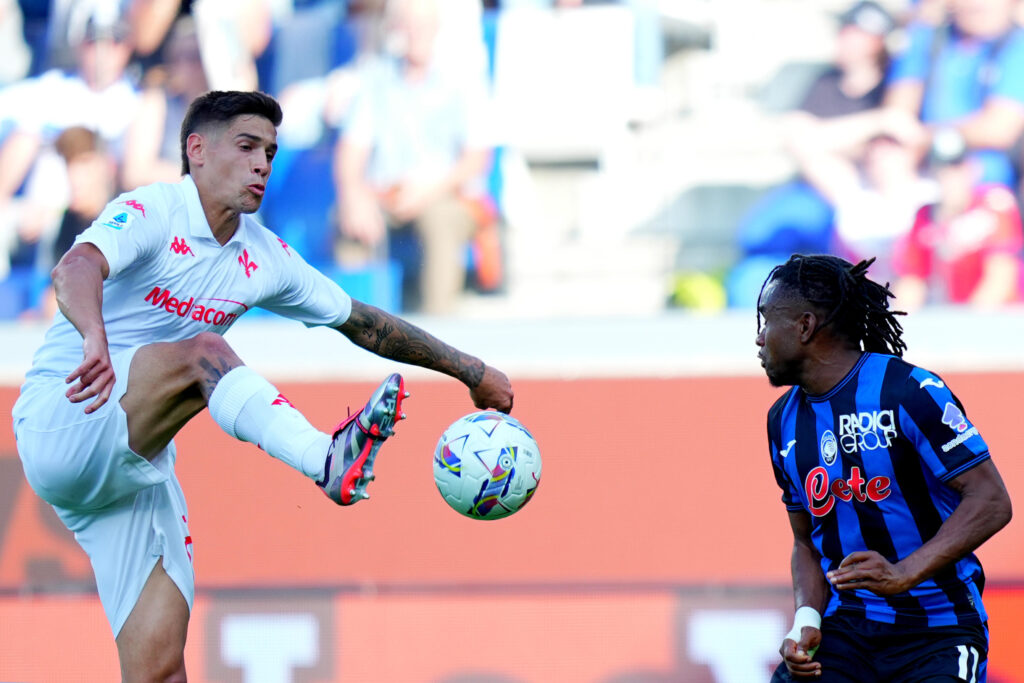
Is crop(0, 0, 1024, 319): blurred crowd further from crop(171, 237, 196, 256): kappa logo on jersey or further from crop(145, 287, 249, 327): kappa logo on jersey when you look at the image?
crop(171, 237, 196, 256): kappa logo on jersey

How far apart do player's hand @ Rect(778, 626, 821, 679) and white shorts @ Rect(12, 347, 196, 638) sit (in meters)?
1.97

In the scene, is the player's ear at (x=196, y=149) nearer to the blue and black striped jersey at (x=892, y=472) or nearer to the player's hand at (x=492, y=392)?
the player's hand at (x=492, y=392)

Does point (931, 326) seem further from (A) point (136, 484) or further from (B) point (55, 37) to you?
(B) point (55, 37)

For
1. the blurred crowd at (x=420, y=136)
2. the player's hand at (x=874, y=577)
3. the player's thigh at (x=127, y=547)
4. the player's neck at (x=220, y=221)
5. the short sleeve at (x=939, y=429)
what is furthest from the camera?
the blurred crowd at (x=420, y=136)

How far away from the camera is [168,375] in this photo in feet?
10.9

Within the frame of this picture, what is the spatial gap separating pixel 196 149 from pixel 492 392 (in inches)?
51.8

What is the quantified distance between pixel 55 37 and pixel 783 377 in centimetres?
689

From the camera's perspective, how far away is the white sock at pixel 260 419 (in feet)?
10.4

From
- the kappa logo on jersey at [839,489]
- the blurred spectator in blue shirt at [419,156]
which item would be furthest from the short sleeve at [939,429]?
the blurred spectator in blue shirt at [419,156]

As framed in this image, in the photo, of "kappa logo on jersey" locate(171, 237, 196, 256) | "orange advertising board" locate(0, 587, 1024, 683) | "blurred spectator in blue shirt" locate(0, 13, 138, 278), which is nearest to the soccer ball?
"kappa logo on jersey" locate(171, 237, 196, 256)

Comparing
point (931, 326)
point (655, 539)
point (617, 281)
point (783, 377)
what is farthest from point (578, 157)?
point (783, 377)

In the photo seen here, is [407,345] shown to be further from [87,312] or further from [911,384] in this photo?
[911,384]

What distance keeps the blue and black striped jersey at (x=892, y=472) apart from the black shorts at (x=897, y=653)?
4 centimetres

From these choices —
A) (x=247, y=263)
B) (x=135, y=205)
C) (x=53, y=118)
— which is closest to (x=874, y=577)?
(x=247, y=263)
